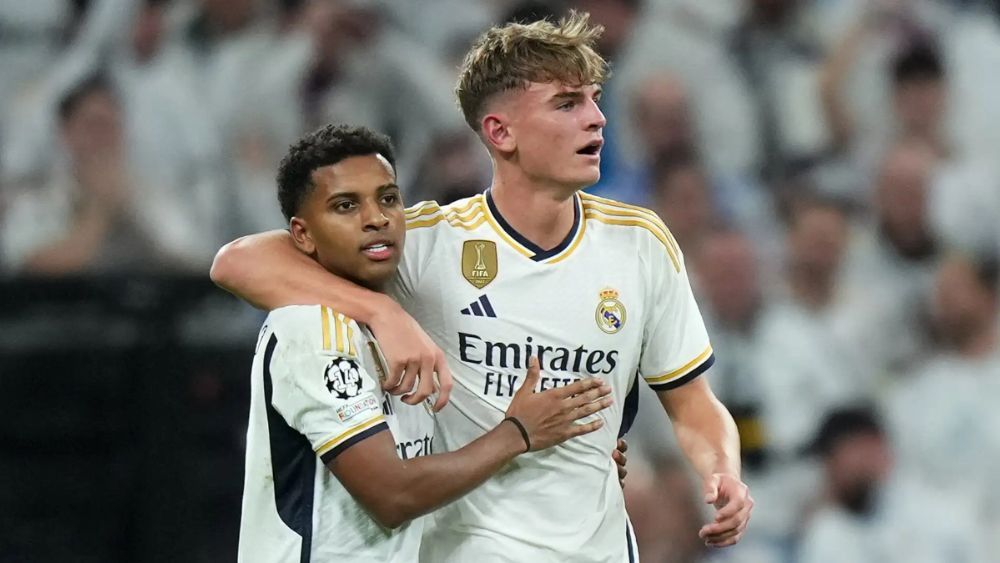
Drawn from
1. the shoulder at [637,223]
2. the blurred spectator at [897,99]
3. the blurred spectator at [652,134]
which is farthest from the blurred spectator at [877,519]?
the shoulder at [637,223]

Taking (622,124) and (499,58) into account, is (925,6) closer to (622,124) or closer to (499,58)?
(622,124)

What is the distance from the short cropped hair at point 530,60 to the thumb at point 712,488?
104 cm

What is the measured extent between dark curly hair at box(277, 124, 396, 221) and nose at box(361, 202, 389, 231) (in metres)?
0.14

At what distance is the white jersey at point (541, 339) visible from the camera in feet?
11.0

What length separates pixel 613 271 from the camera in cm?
345

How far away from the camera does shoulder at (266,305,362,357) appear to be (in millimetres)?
2982

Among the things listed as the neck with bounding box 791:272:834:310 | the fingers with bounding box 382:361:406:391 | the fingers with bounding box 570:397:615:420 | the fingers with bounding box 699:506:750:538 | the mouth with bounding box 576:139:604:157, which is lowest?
the neck with bounding box 791:272:834:310

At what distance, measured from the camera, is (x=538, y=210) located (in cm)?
348

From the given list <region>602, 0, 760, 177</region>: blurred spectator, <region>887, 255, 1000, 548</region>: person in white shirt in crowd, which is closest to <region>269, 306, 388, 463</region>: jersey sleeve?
<region>602, 0, 760, 177</region>: blurred spectator

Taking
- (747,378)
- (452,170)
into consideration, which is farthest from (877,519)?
(452,170)

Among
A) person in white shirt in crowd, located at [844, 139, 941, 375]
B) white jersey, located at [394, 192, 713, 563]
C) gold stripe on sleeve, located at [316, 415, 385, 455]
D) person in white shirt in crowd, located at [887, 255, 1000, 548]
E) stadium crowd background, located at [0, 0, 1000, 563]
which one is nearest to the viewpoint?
gold stripe on sleeve, located at [316, 415, 385, 455]

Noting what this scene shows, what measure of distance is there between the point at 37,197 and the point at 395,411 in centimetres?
485

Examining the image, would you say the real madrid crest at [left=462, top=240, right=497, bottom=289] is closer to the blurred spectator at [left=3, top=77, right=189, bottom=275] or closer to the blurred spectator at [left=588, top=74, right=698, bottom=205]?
the blurred spectator at [left=588, top=74, right=698, bottom=205]

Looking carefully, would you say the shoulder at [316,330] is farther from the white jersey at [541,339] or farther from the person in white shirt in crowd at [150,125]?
the person in white shirt in crowd at [150,125]
